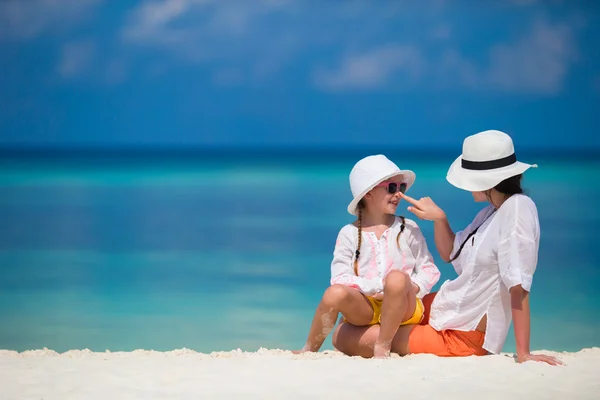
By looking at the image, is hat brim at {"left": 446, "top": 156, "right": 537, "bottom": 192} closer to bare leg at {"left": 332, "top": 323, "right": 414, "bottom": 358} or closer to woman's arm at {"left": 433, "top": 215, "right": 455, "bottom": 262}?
woman's arm at {"left": 433, "top": 215, "right": 455, "bottom": 262}

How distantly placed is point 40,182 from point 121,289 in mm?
Result: 12745

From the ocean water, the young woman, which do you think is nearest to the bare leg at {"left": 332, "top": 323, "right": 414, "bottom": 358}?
the young woman

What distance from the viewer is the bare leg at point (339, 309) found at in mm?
3531

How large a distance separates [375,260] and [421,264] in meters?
0.19

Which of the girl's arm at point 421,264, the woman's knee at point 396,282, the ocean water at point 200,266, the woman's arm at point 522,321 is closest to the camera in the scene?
the woman's arm at point 522,321

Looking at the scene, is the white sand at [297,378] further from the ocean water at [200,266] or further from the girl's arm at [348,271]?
the ocean water at [200,266]

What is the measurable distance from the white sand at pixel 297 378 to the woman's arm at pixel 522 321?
0.16 ft

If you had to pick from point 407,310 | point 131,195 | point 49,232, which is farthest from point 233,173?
point 407,310

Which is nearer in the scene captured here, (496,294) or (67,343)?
(496,294)

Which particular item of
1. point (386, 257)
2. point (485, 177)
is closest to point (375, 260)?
point (386, 257)

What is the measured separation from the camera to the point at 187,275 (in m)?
7.29

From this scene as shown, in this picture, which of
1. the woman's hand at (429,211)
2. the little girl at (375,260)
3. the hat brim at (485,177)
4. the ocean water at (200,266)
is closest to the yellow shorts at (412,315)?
the little girl at (375,260)

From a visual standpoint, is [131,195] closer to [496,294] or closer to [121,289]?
[121,289]

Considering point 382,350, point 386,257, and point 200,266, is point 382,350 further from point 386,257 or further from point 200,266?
point 200,266
